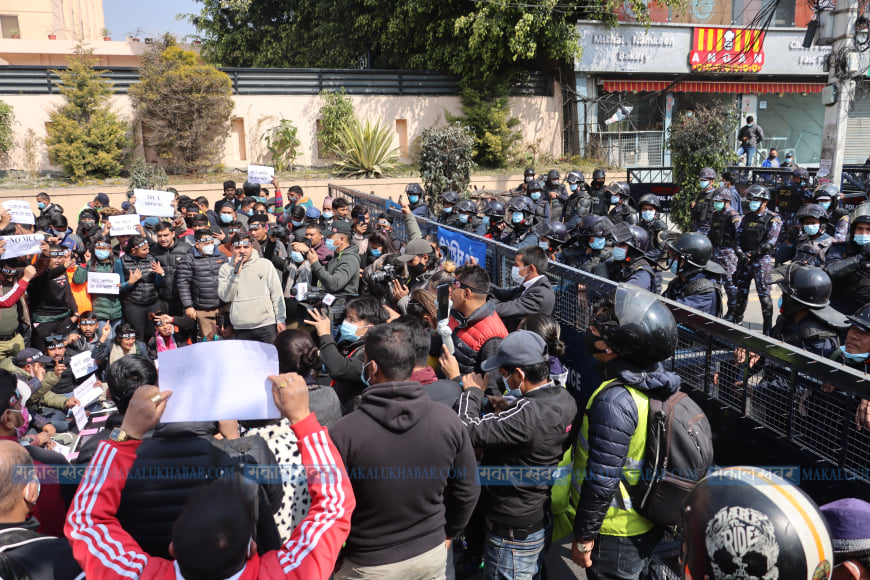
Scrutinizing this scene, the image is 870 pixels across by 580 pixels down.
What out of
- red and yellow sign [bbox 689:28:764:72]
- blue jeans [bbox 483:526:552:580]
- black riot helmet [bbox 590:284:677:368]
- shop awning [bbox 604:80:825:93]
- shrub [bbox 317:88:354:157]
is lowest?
blue jeans [bbox 483:526:552:580]

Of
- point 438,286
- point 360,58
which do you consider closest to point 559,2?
point 360,58

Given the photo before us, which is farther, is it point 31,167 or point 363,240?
point 31,167

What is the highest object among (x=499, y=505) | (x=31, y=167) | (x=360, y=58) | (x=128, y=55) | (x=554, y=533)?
(x=128, y=55)

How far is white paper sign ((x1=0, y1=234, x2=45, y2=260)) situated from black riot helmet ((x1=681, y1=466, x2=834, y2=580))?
21.7 feet

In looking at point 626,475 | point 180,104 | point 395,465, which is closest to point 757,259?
point 626,475

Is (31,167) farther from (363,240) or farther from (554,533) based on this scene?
(554,533)

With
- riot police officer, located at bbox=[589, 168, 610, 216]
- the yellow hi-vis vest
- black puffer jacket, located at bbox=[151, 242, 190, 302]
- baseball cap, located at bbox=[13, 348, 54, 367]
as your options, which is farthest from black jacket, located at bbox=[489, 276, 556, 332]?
riot police officer, located at bbox=[589, 168, 610, 216]

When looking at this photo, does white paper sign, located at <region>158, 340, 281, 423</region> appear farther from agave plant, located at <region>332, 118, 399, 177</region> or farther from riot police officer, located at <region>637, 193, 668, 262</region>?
agave plant, located at <region>332, 118, 399, 177</region>

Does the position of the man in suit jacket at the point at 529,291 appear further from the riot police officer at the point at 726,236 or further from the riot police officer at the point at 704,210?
the riot police officer at the point at 704,210

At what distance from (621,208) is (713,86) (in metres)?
17.1

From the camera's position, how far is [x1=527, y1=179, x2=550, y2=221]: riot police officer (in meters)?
11.5

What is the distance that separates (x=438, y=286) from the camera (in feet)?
15.6

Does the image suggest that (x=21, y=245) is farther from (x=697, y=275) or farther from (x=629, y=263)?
(x=697, y=275)

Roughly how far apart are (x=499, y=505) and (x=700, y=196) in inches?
365
